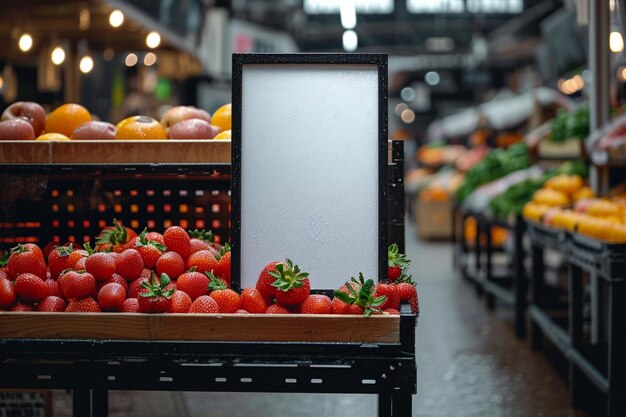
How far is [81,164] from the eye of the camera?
3664 millimetres

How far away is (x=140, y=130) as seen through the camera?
3.95 meters

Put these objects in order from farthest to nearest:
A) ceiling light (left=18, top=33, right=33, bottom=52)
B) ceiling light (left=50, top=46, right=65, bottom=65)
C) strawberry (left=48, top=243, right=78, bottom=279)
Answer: ceiling light (left=50, top=46, right=65, bottom=65) < ceiling light (left=18, top=33, right=33, bottom=52) < strawberry (left=48, top=243, right=78, bottom=279)

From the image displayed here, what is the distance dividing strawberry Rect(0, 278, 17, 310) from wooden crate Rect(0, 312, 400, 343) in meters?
0.12

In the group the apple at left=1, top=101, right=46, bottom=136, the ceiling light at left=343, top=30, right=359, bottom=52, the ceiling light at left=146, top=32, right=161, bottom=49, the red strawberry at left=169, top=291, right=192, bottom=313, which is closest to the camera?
the red strawberry at left=169, top=291, right=192, bottom=313

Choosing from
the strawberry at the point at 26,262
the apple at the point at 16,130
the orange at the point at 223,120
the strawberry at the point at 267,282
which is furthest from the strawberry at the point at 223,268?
the apple at the point at 16,130

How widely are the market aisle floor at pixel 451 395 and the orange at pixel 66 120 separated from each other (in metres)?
1.79

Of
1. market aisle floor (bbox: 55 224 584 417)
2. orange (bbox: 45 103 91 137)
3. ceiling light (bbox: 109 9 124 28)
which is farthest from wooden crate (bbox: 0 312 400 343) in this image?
ceiling light (bbox: 109 9 124 28)

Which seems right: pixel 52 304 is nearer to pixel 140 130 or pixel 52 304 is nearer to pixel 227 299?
pixel 227 299

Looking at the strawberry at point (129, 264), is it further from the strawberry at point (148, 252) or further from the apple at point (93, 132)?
the apple at point (93, 132)

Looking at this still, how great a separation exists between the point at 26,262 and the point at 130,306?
48 cm

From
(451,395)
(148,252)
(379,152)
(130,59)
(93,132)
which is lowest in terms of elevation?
(451,395)

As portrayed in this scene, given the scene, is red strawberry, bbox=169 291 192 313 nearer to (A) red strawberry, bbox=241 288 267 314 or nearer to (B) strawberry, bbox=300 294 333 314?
(A) red strawberry, bbox=241 288 267 314

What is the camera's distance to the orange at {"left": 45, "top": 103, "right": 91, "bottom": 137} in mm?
4199

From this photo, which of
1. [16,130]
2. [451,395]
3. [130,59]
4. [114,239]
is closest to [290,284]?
[114,239]
